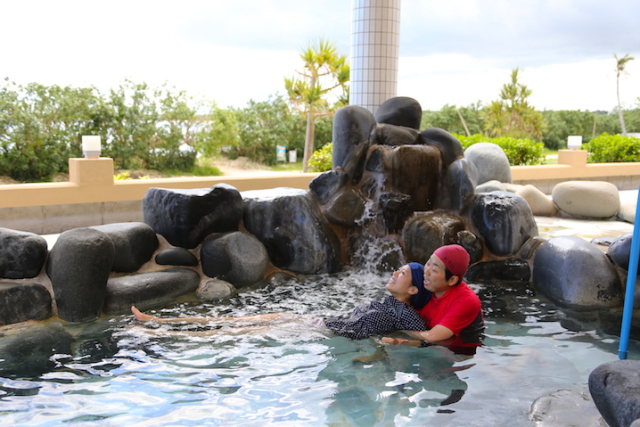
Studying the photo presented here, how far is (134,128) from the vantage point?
16750 mm

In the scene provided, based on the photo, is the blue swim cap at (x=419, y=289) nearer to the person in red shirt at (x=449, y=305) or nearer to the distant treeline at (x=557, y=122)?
the person in red shirt at (x=449, y=305)

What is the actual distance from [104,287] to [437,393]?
314 cm

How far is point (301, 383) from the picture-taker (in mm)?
3707

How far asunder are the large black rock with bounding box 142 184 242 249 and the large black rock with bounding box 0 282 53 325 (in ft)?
5.02

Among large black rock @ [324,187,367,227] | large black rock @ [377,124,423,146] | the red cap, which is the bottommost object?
the red cap

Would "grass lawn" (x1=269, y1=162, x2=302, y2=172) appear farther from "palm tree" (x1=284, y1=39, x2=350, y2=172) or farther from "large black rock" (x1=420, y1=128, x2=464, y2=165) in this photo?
"large black rock" (x1=420, y1=128, x2=464, y2=165)

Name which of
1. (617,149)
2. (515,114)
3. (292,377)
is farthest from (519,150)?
(515,114)

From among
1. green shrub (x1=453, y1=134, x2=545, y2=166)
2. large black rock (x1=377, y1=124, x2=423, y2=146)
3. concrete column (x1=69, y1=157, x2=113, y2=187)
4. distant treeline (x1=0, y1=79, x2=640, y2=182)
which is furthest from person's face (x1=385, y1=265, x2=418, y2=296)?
distant treeline (x1=0, y1=79, x2=640, y2=182)

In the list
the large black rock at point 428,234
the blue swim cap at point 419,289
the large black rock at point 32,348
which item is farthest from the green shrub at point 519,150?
the large black rock at point 32,348

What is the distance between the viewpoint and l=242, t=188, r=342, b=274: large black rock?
6410 millimetres

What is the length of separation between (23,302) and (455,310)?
3701 mm

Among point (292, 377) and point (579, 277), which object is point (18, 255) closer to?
point (292, 377)

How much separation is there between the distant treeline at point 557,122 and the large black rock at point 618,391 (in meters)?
25.6

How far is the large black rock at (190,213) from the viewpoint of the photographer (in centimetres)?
603
